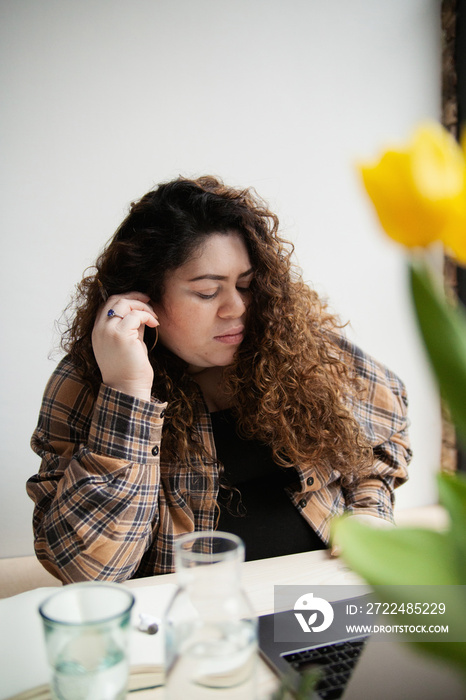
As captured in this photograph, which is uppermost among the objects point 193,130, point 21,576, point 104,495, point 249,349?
point 193,130


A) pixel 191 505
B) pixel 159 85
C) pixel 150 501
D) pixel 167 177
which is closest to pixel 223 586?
pixel 150 501

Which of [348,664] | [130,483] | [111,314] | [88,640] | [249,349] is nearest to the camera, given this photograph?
[88,640]

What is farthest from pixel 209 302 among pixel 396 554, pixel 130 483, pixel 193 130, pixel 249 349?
pixel 193 130

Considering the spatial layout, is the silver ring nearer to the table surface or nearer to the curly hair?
the curly hair

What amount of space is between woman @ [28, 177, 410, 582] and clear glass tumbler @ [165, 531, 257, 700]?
0.61 m

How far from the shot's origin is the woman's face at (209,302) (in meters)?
1.19

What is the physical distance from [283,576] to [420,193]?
785 mm

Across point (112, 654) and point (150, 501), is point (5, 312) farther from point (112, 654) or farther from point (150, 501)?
point (112, 654)

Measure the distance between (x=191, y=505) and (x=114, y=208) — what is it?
1184 mm

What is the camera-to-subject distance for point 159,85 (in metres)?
2.00

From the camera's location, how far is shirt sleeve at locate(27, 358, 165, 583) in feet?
3.22

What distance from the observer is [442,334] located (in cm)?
30

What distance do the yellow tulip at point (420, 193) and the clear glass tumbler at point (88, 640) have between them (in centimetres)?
36

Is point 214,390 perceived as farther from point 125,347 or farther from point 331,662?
point 331,662
